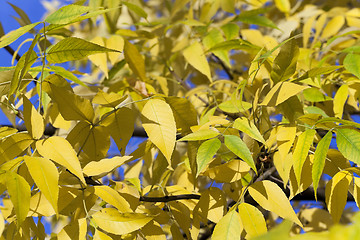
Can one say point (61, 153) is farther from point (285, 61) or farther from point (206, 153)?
point (285, 61)

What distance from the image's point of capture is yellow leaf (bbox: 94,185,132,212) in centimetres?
48

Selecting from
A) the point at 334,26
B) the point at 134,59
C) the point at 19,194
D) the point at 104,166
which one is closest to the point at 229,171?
the point at 104,166

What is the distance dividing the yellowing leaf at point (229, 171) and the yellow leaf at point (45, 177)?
21cm

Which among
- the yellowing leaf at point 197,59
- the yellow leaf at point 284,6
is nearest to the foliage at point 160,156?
the yellowing leaf at point 197,59

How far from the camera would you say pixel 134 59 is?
84cm

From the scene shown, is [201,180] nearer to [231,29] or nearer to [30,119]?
[231,29]

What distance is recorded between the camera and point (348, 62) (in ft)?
2.07

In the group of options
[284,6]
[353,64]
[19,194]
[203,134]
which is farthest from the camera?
[284,6]

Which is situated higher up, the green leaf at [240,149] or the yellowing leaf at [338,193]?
the green leaf at [240,149]

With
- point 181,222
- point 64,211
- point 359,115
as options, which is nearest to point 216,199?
point 181,222

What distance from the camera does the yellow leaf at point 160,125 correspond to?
50 cm

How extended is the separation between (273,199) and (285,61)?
192 millimetres

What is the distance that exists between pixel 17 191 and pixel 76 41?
0.19 m

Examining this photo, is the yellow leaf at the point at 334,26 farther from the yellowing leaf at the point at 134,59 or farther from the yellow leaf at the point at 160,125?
the yellow leaf at the point at 160,125
